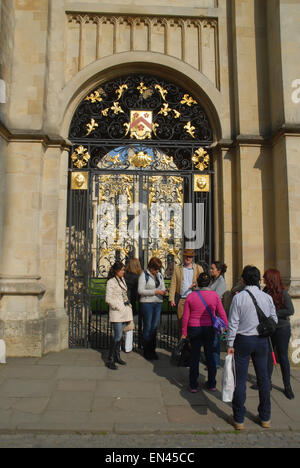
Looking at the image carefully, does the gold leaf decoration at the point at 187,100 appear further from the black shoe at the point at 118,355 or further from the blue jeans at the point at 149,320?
the black shoe at the point at 118,355

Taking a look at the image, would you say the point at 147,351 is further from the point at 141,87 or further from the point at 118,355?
the point at 141,87

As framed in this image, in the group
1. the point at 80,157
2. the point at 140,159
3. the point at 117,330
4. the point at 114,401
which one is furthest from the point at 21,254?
the point at 114,401

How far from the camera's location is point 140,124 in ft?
24.7

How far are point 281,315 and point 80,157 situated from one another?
495cm

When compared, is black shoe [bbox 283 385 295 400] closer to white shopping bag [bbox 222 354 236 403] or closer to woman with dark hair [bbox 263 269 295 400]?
woman with dark hair [bbox 263 269 295 400]

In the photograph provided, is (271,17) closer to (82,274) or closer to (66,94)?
(66,94)

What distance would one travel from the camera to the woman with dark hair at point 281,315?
454 cm

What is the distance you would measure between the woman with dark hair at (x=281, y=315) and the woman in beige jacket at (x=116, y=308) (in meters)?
2.26

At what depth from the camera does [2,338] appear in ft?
19.4

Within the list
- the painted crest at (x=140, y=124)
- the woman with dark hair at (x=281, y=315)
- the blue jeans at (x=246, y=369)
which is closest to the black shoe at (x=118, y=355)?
the woman with dark hair at (x=281, y=315)

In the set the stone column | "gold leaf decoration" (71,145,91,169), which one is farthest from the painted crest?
the stone column

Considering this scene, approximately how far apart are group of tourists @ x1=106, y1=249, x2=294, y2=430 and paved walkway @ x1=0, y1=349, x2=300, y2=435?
0.26 metres

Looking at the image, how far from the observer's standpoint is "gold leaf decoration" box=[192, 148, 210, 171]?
7.41m

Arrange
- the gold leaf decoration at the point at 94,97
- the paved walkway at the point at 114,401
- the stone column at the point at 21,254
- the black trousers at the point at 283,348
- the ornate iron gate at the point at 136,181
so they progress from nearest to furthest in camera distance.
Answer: the paved walkway at the point at 114,401 < the black trousers at the point at 283,348 < the stone column at the point at 21,254 < the ornate iron gate at the point at 136,181 < the gold leaf decoration at the point at 94,97
